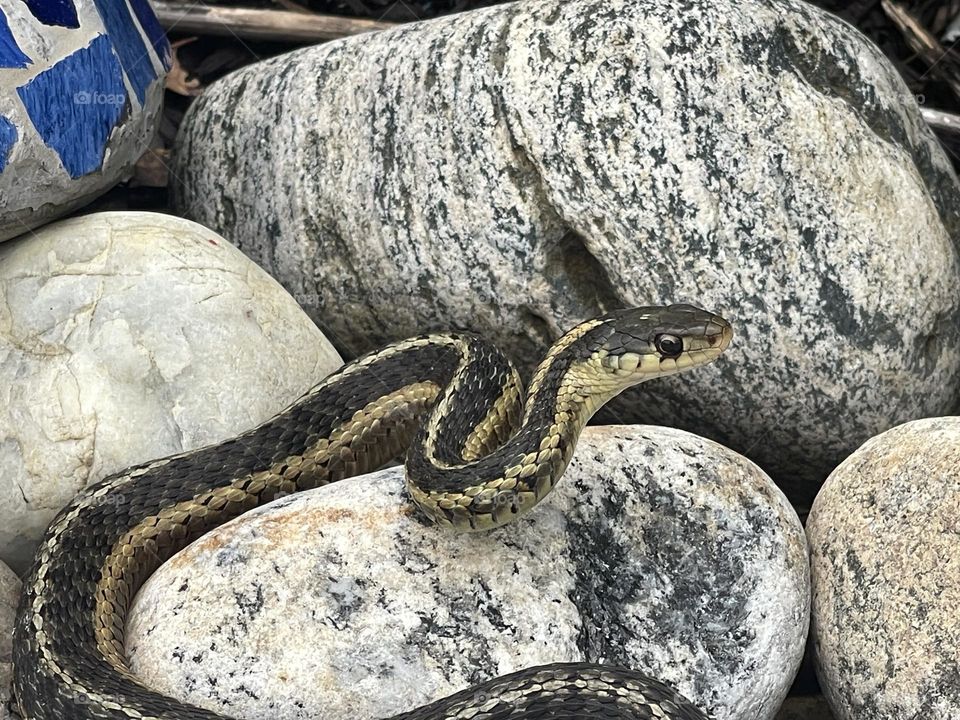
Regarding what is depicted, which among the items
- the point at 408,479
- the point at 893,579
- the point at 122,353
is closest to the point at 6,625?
the point at 122,353

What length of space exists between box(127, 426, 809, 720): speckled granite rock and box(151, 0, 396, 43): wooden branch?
3176mm

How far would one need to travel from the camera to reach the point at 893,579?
3.65 meters

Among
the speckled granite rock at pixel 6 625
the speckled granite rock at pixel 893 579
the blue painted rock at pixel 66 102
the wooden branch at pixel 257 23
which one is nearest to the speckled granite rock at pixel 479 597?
the speckled granite rock at pixel 893 579

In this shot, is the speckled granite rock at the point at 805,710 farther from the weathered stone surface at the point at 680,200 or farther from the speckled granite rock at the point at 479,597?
the weathered stone surface at the point at 680,200

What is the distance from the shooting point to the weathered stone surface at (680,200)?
4297mm

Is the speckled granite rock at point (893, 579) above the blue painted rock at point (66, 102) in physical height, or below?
below

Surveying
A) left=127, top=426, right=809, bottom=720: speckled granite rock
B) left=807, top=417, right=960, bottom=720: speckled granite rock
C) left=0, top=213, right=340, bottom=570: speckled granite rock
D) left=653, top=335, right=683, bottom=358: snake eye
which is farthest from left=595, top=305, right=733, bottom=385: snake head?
left=0, top=213, right=340, bottom=570: speckled granite rock

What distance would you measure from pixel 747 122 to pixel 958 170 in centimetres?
221

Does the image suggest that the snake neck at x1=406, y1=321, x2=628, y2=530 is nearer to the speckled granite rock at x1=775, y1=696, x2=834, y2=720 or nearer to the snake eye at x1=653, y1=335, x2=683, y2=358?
the snake eye at x1=653, y1=335, x2=683, y2=358

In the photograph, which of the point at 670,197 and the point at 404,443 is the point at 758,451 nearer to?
the point at 670,197

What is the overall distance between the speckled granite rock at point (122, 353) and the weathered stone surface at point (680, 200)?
0.62 m

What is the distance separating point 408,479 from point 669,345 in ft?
3.14

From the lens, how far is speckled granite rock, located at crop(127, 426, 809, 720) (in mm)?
3451

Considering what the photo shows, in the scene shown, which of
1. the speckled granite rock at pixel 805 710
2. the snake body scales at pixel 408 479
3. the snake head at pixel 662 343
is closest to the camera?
the snake body scales at pixel 408 479
